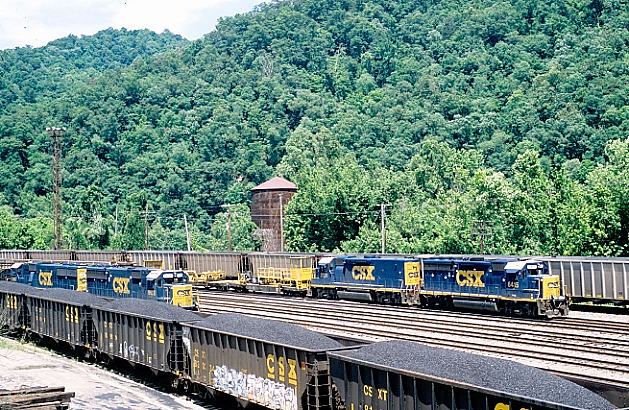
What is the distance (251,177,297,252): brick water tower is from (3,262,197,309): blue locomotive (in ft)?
121

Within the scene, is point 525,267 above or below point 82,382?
above

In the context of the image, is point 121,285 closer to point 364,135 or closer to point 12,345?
point 12,345

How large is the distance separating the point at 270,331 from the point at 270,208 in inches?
2786

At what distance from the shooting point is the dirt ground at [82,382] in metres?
21.3

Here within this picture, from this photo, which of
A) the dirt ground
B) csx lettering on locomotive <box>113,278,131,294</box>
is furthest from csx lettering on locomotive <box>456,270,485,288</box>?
the dirt ground

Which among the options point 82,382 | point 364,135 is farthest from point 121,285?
point 364,135

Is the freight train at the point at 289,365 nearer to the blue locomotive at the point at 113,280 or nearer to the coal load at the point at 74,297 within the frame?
the coal load at the point at 74,297

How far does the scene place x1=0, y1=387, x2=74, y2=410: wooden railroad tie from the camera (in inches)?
699

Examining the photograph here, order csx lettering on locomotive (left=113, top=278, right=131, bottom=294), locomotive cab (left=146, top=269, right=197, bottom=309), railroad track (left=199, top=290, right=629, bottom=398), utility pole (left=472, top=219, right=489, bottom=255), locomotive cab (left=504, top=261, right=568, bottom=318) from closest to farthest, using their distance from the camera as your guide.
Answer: railroad track (left=199, top=290, right=629, bottom=398) < locomotive cab (left=504, top=261, right=568, bottom=318) < locomotive cab (left=146, top=269, right=197, bottom=309) < csx lettering on locomotive (left=113, top=278, right=131, bottom=294) < utility pole (left=472, top=219, right=489, bottom=255)

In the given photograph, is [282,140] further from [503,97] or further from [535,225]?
[535,225]

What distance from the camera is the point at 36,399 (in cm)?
1800

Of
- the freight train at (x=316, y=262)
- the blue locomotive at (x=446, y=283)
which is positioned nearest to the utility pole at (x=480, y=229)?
the freight train at (x=316, y=262)

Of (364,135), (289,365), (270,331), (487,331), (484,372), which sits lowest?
(487,331)

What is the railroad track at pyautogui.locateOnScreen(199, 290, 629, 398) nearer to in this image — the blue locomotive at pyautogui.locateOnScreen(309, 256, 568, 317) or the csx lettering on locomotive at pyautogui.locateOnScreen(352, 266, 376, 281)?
the blue locomotive at pyautogui.locateOnScreen(309, 256, 568, 317)
